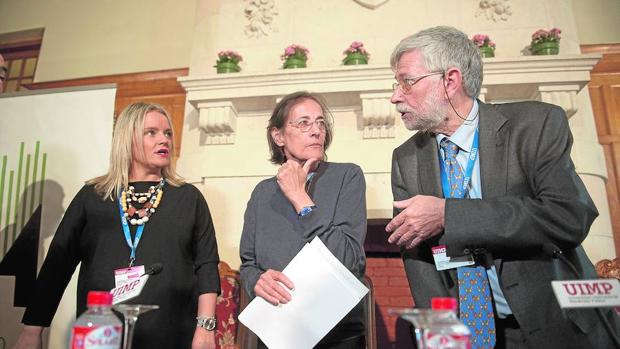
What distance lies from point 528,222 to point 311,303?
593 mm

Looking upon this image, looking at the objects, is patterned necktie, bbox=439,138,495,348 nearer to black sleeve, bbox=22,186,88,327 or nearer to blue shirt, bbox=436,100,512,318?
blue shirt, bbox=436,100,512,318

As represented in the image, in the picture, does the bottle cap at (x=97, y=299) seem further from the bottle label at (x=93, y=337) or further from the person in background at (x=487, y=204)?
the person in background at (x=487, y=204)

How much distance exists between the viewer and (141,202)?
1687 millimetres

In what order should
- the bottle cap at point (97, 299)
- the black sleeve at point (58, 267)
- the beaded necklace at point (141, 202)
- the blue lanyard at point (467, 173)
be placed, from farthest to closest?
the beaded necklace at point (141, 202)
the black sleeve at point (58, 267)
the blue lanyard at point (467, 173)
the bottle cap at point (97, 299)

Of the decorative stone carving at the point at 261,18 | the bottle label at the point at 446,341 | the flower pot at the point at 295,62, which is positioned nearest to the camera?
the bottle label at the point at 446,341

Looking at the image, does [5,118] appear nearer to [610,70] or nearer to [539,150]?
[539,150]

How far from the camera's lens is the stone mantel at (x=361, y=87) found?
289 centimetres

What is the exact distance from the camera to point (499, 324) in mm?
1149

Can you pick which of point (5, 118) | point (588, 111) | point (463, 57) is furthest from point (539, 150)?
point (5, 118)

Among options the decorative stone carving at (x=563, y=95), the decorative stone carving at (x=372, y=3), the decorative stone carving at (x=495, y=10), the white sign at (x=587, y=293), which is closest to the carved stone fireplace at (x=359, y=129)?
the decorative stone carving at (x=563, y=95)

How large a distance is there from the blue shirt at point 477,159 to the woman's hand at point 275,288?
557 mm

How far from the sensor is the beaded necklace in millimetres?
1628

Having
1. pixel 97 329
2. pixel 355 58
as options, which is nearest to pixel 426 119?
pixel 97 329

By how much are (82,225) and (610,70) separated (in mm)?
3602
